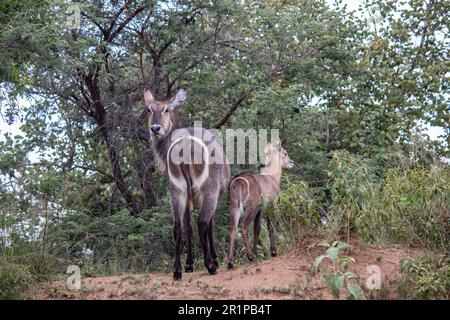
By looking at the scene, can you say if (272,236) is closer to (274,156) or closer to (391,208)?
(274,156)

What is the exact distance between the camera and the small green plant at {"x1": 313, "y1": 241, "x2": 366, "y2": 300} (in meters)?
5.95

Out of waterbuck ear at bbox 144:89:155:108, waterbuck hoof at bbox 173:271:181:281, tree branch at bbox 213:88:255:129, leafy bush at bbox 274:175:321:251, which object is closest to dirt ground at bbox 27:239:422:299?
waterbuck hoof at bbox 173:271:181:281

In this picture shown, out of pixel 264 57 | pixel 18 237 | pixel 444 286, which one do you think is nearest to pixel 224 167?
pixel 18 237

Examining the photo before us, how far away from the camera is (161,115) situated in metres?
8.25

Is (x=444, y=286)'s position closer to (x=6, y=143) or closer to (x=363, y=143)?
(x=363, y=143)

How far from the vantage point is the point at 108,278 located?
7.74 m

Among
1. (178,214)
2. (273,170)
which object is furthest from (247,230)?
(273,170)

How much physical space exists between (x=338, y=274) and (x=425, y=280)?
758 millimetres

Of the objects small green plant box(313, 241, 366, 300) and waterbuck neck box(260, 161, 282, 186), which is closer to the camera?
small green plant box(313, 241, 366, 300)

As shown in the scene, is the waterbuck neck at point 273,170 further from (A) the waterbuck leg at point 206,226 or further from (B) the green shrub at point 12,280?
(B) the green shrub at point 12,280

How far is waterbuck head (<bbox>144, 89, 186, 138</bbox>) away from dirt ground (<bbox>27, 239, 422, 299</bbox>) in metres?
1.64

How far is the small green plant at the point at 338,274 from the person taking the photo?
19.5 ft

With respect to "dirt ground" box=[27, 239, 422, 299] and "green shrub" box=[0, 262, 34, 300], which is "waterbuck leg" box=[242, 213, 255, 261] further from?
"green shrub" box=[0, 262, 34, 300]

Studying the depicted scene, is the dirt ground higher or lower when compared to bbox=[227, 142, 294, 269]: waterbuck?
lower
